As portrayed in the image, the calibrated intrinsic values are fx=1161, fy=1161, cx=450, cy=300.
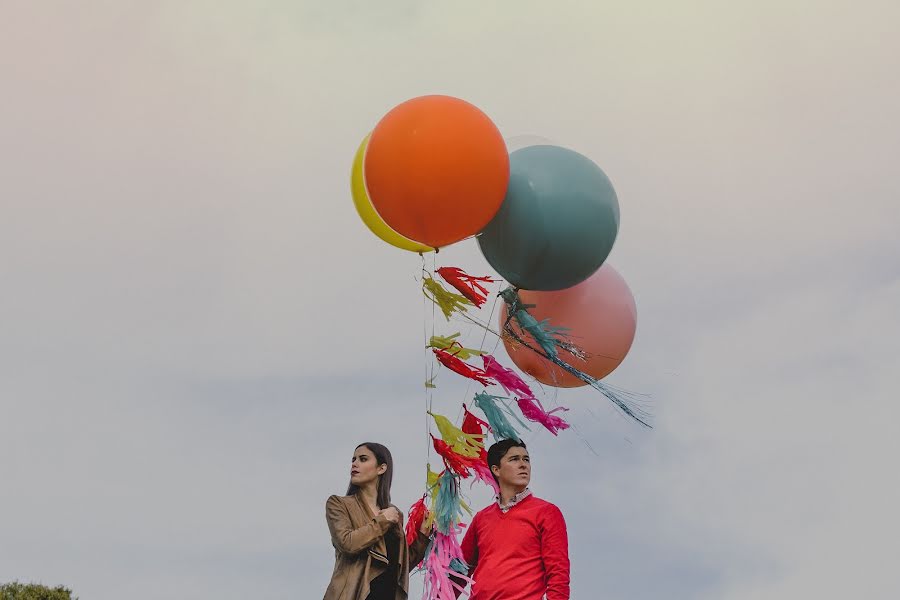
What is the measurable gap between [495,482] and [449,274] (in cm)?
94

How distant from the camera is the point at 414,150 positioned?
15.5 feet

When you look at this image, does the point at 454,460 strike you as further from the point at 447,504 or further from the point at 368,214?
the point at 368,214

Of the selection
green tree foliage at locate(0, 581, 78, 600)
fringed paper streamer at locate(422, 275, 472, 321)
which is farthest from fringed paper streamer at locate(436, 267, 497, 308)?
green tree foliage at locate(0, 581, 78, 600)

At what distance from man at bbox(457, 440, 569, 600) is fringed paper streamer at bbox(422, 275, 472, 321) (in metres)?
0.66

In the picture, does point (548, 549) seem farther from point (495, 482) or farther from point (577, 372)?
point (577, 372)

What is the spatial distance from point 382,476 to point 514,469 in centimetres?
62

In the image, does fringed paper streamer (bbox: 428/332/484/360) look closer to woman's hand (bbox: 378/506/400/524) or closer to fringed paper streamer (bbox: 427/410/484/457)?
fringed paper streamer (bbox: 427/410/484/457)

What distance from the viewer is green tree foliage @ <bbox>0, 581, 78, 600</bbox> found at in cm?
675

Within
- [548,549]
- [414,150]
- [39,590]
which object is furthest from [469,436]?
[39,590]

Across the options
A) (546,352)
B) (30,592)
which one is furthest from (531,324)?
Result: (30,592)

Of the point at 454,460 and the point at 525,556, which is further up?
the point at 454,460

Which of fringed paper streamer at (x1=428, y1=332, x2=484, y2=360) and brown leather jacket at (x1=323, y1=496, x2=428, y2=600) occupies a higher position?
fringed paper streamer at (x1=428, y1=332, x2=484, y2=360)

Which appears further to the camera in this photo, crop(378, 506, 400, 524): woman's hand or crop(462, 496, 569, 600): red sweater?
crop(378, 506, 400, 524): woman's hand

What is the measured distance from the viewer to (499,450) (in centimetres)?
473
